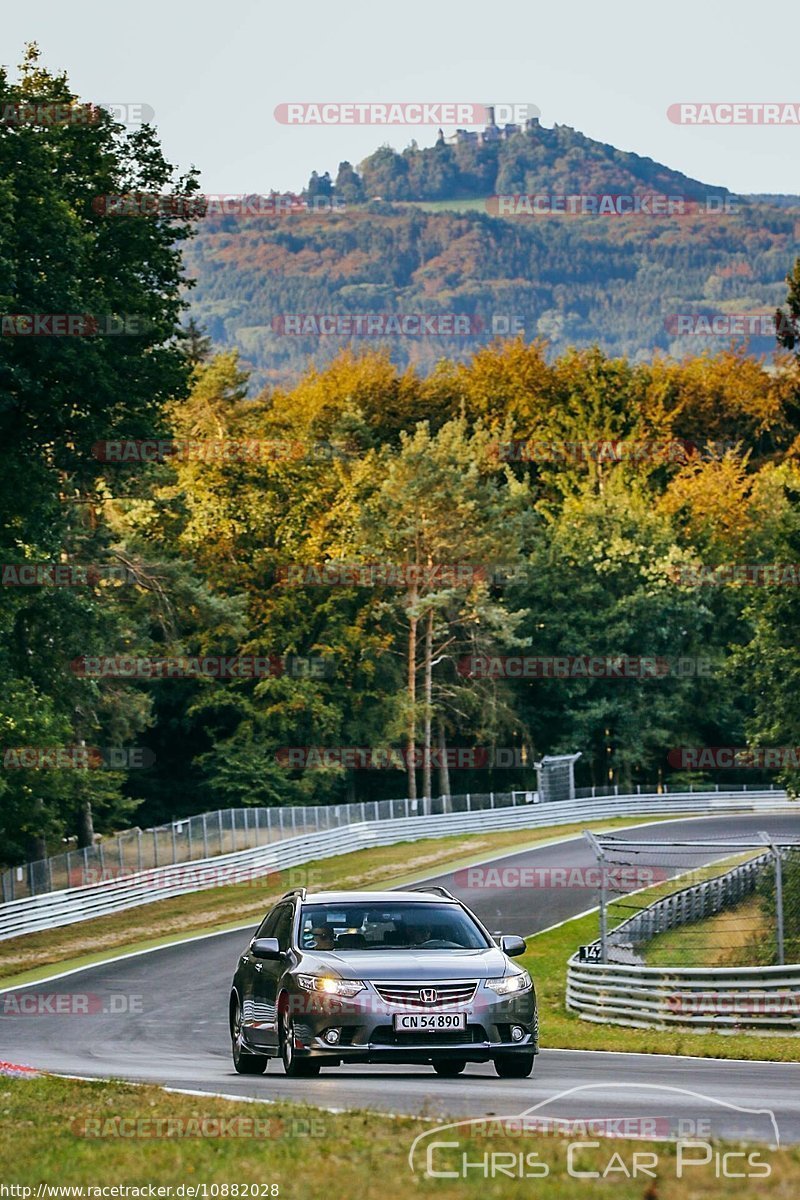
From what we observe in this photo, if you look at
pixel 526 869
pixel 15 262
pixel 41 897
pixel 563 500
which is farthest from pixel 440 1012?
pixel 563 500

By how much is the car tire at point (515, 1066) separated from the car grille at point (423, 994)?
0.78 meters

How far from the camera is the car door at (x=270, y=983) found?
15.1m

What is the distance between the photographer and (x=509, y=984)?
1427 centimetres

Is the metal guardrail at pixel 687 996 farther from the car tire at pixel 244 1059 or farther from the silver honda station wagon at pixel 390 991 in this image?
the car tire at pixel 244 1059

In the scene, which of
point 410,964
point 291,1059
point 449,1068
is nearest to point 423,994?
point 410,964

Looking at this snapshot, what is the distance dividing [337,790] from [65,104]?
4790cm

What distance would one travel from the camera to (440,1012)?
13.9 meters

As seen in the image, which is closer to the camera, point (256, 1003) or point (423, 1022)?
point (423, 1022)

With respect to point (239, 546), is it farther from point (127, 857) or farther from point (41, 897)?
→ point (41, 897)

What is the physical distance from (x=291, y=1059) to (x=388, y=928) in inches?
55.2

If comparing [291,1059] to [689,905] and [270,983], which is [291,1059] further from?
[689,905]

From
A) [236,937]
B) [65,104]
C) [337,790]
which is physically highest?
[65,104]

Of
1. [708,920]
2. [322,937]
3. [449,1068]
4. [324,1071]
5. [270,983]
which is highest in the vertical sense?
[322,937]

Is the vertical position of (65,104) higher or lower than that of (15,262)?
higher
